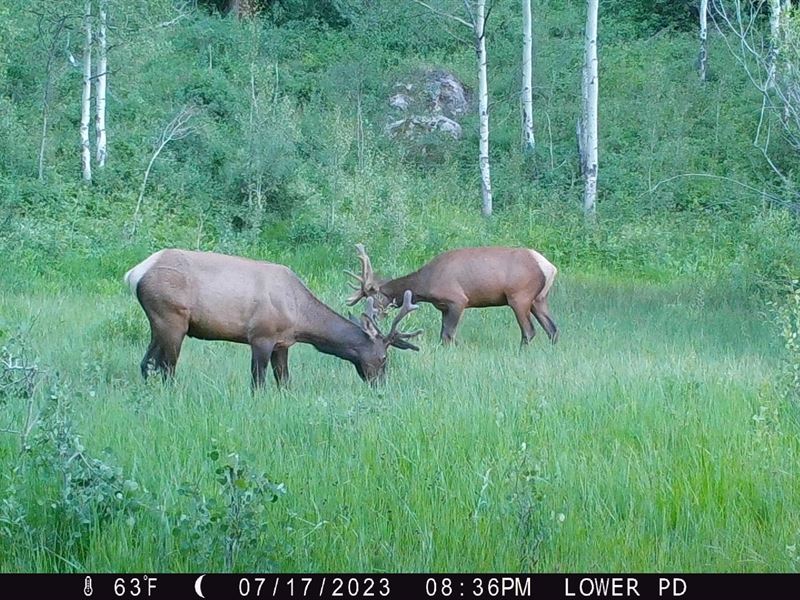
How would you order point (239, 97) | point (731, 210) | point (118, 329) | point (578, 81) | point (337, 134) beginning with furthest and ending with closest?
point (578, 81) → point (239, 97) → point (731, 210) → point (337, 134) → point (118, 329)

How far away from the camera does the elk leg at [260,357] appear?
10336 mm

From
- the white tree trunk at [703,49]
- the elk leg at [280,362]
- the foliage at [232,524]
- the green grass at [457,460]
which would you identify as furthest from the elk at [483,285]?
the white tree trunk at [703,49]

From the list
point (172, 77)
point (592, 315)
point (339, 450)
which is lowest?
point (592, 315)

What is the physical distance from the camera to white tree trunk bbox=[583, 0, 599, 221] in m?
21.7

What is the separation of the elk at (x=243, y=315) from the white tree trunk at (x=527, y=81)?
15.4 metres

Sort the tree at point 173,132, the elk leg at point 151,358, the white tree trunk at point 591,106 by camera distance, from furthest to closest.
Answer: the tree at point 173,132
the white tree trunk at point 591,106
the elk leg at point 151,358

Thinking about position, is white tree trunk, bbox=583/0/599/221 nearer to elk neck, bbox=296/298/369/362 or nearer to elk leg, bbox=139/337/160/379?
elk neck, bbox=296/298/369/362

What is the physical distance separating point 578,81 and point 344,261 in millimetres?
12310

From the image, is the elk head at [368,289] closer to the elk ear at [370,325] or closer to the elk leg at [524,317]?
the elk leg at [524,317]

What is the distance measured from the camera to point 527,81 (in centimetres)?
2583

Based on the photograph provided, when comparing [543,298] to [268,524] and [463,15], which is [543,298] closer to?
[268,524]

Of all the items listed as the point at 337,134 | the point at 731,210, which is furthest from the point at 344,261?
the point at 731,210

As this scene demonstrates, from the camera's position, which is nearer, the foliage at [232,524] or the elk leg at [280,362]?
the foliage at [232,524]

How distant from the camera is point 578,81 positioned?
1165 inches
